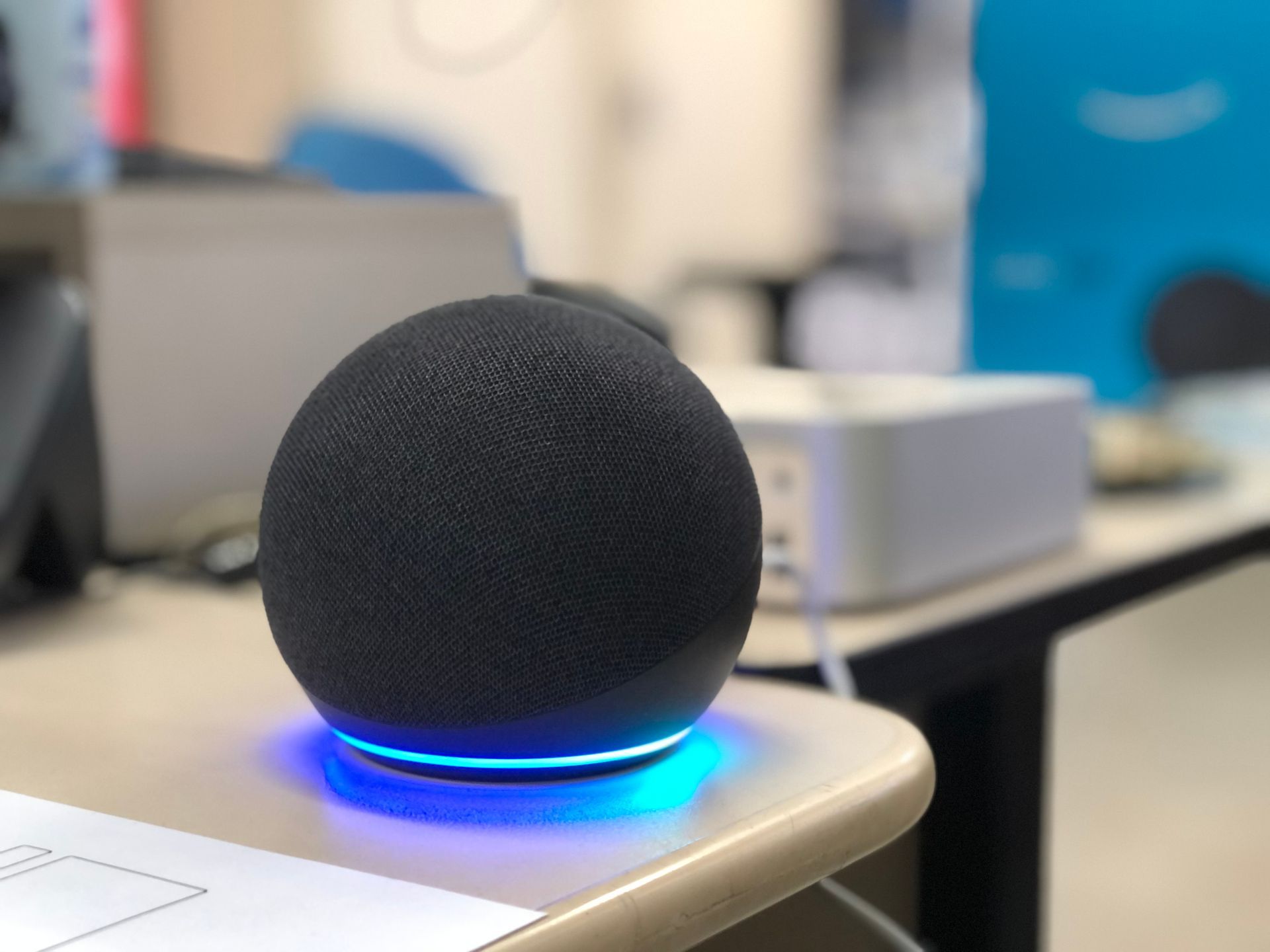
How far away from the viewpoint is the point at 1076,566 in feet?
2.96

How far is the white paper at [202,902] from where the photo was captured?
332 mm

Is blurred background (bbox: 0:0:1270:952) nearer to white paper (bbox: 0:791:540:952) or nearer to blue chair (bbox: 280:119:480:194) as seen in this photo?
blue chair (bbox: 280:119:480:194)

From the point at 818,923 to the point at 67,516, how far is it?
0.46 metres

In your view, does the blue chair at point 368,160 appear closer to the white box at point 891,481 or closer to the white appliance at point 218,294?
the white appliance at point 218,294

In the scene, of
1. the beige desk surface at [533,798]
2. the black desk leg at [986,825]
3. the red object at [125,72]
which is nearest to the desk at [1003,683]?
the black desk leg at [986,825]

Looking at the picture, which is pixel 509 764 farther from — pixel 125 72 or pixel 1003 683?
pixel 125 72

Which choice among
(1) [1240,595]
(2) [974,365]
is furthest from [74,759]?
(2) [974,365]

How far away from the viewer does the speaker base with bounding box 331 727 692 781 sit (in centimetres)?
44

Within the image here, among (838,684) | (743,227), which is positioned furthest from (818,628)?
(743,227)

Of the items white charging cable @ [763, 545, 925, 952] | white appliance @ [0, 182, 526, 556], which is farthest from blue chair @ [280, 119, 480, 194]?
white charging cable @ [763, 545, 925, 952]

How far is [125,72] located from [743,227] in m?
1.60

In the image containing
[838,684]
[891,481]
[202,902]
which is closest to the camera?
[202,902]

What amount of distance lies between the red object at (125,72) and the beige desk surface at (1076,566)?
2804 millimetres

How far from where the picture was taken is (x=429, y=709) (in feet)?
1.39
